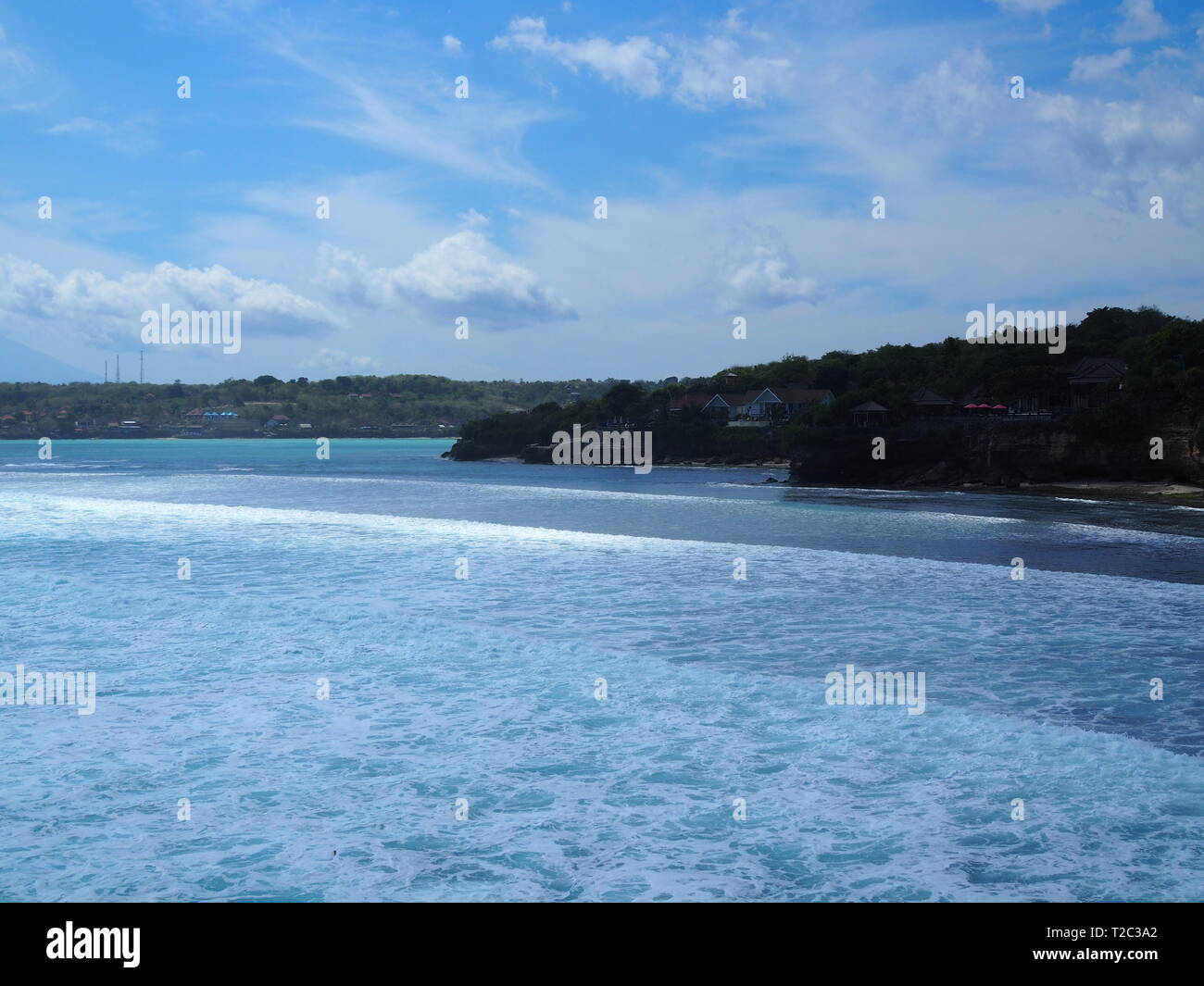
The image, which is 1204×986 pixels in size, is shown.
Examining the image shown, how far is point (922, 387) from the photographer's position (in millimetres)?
91312

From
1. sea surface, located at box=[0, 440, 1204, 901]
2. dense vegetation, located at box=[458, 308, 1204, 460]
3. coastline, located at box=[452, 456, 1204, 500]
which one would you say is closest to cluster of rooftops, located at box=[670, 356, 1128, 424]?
dense vegetation, located at box=[458, 308, 1204, 460]

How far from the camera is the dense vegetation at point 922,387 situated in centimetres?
5641

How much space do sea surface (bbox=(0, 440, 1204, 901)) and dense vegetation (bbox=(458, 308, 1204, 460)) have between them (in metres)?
40.5

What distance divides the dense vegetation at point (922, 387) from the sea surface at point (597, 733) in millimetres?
40526

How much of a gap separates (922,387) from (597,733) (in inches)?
3486

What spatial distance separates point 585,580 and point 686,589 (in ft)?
7.36

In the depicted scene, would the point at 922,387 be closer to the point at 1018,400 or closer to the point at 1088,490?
the point at 1018,400

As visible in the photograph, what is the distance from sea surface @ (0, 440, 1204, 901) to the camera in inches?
256

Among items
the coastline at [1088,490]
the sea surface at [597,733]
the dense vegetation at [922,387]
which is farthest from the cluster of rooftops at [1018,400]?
the sea surface at [597,733]

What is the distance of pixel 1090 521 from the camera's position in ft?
112

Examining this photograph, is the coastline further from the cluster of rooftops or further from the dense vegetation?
the cluster of rooftops
